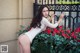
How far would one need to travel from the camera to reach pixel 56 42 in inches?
264

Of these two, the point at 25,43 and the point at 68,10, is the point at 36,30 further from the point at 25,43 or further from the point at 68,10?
the point at 68,10

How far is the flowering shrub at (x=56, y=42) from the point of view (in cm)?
660

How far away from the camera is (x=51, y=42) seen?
22.2 ft

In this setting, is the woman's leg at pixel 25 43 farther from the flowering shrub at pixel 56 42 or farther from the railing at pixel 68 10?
the railing at pixel 68 10

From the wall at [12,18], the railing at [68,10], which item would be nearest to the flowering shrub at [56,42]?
the wall at [12,18]

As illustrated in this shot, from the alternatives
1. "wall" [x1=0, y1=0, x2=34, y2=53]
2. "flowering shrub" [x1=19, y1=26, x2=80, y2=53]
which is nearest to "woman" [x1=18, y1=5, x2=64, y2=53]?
"flowering shrub" [x1=19, y1=26, x2=80, y2=53]

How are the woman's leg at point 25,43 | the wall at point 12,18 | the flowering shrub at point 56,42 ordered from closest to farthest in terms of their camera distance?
the flowering shrub at point 56,42
the woman's leg at point 25,43
the wall at point 12,18

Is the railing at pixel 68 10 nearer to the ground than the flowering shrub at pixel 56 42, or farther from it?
farther from it

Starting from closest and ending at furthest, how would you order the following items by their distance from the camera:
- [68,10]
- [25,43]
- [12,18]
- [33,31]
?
[25,43] < [33,31] < [12,18] < [68,10]

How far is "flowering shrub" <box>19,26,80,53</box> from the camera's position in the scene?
21.7 ft

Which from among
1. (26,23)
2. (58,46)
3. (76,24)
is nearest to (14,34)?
(26,23)

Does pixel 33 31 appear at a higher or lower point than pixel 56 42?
higher

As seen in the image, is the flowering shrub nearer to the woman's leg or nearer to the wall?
the woman's leg

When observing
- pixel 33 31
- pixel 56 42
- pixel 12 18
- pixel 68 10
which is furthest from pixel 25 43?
pixel 68 10
